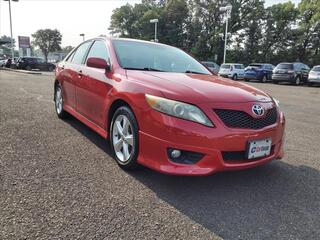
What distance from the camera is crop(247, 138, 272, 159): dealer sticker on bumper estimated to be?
10.1 ft

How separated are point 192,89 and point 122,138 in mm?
994

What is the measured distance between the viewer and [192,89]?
3.20m

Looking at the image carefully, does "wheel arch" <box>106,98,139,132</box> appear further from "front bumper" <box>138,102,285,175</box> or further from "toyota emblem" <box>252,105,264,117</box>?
"toyota emblem" <box>252,105,264,117</box>

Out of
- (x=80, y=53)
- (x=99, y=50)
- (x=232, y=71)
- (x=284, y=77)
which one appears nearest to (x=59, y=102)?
(x=80, y=53)

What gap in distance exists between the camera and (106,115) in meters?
3.89

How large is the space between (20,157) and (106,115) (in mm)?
1181

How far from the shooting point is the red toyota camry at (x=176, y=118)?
2.94 metres

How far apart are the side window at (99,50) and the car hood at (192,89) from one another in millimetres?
742

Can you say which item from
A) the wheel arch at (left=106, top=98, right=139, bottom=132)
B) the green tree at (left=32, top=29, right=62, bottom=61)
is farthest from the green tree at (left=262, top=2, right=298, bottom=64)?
the green tree at (left=32, top=29, right=62, bottom=61)

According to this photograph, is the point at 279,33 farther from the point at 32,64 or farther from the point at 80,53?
the point at 80,53

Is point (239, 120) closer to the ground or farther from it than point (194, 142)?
farther from it

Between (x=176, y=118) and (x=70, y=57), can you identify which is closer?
(x=176, y=118)

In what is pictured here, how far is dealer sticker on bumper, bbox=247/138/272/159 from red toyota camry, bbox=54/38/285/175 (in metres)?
0.01

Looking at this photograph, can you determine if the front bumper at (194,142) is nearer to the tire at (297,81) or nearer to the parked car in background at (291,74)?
the parked car in background at (291,74)
